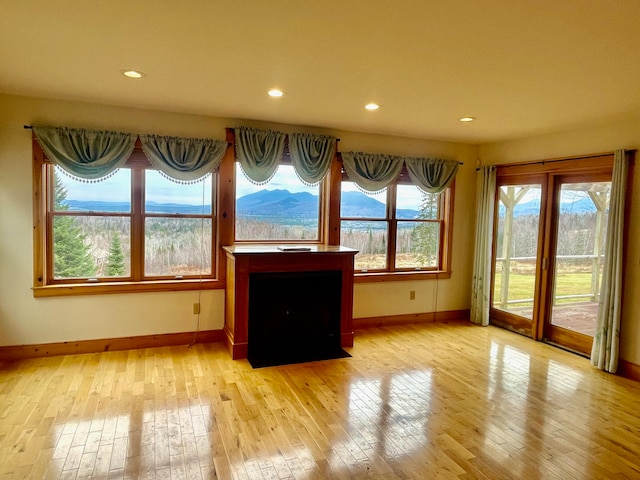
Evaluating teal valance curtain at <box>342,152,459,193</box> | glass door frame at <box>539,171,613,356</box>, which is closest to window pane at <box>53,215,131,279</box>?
teal valance curtain at <box>342,152,459,193</box>

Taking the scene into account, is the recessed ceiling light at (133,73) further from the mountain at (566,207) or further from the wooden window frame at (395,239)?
the mountain at (566,207)

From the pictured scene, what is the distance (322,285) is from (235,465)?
2.14m

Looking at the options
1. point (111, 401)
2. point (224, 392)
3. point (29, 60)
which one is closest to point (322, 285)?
point (224, 392)

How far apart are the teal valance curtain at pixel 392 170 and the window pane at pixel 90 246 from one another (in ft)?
8.25

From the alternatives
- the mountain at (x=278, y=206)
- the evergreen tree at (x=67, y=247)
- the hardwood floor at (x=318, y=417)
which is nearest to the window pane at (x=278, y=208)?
the mountain at (x=278, y=206)

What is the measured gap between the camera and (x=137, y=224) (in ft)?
13.2

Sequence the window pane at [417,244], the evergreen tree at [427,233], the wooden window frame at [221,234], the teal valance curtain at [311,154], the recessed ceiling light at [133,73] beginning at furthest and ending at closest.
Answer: the evergreen tree at [427,233]
the window pane at [417,244]
the teal valance curtain at [311,154]
the wooden window frame at [221,234]
the recessed ceiling light at [133,73]

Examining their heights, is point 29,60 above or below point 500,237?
above

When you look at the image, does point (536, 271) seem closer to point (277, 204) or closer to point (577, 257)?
point (577, 257)

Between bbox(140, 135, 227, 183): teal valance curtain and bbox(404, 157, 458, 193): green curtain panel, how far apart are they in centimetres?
229

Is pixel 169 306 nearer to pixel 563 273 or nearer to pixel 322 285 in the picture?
pixel 322 285

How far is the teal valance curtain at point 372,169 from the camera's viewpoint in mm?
4630

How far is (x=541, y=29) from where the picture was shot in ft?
6.52

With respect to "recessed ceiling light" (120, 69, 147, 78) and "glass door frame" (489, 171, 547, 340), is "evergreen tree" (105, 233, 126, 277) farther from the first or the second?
"glass door frame" (489, 171, 547, 340)
